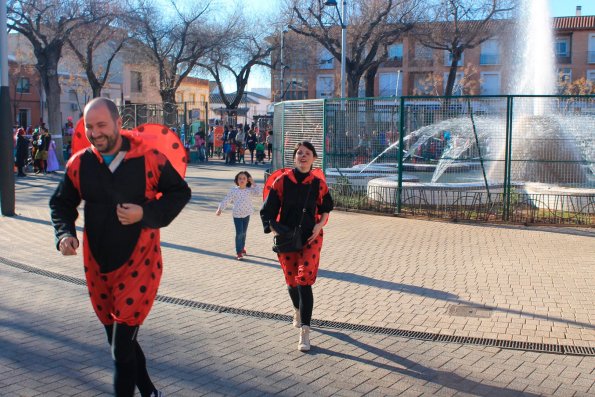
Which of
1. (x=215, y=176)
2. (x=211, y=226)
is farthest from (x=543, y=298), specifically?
(x=215, y=176)

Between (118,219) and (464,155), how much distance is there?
1088 centimetres

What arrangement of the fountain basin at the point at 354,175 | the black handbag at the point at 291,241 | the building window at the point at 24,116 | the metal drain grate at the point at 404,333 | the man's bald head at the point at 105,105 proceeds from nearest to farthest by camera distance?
the man's bald head at the point at 105,105 < the black handbag at the point at 291,241 < the metal drain grate at the point at 404,333 < the fountain basin at the point at 354,175 < the building window at the point at 24,116

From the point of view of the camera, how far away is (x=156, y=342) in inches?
230

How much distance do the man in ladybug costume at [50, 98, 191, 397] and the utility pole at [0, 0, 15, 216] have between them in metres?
10.2

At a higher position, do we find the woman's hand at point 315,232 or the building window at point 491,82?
the building window at point 491,82

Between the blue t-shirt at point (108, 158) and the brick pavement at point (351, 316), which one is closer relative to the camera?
the blue t-shirt at point (108, 158)

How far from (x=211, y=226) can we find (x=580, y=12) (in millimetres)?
64762

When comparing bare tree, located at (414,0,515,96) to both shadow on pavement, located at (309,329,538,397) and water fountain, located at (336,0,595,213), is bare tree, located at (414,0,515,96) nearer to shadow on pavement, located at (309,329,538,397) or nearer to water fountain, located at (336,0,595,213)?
water fountain, located at (336,0,595,213)

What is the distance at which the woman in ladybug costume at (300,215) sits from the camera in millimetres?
5621

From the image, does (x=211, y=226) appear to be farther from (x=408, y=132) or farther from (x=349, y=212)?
(x=408, y=132)

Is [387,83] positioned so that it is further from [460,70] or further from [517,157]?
[517,157]

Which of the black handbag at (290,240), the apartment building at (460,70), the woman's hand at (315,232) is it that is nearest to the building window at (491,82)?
the apartment building at (460,70)

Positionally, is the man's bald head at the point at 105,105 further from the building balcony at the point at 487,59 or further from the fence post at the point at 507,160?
the building balcony at the point at 487,59

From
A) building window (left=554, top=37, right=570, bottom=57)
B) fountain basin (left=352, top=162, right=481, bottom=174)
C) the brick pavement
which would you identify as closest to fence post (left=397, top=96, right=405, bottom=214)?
fountain basin (left=352, top=162, right=481, bottom=174)
